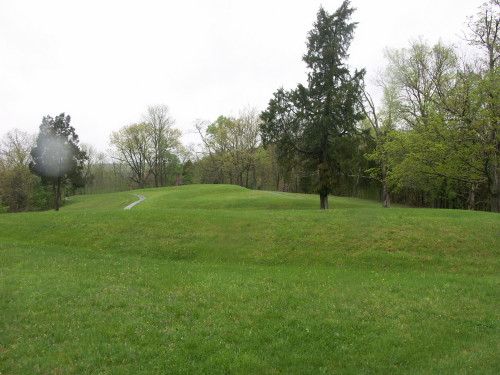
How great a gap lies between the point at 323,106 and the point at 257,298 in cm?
2234

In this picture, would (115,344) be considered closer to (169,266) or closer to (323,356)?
(323,356)

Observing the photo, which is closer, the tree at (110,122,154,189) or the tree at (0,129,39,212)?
the tree at (0,129,39,212)

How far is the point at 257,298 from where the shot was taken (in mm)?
7770

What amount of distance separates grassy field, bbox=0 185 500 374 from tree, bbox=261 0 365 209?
12137mm

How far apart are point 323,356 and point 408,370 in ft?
4.38

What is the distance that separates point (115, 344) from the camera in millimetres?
5273

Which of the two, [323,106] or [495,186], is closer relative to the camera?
[495,186]

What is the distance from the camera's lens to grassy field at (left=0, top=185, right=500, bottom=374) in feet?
16.3

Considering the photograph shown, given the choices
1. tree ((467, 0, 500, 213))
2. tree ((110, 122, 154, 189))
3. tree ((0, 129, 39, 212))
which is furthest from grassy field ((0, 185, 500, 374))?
tree ((110, 122, 154, 189))

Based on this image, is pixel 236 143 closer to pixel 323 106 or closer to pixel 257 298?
pixel 323 106

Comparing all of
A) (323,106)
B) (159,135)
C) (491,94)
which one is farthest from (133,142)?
(491,94)

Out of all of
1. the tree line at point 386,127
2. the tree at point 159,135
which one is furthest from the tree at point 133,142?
the tree line at point 386,127

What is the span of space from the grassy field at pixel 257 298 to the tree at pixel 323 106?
39.8 feet

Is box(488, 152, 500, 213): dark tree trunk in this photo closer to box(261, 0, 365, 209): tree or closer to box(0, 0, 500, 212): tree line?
box(0, 0, 500, 212): tree line
